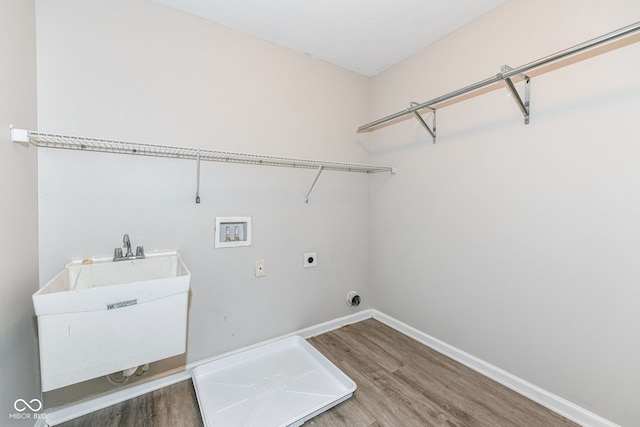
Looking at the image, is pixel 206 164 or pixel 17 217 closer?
pixel 17 217

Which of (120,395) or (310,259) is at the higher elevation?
(310,259)

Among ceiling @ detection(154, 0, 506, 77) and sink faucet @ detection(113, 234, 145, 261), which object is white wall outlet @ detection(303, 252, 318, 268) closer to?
sink faucet @ detection(113, 234, 145, 261)

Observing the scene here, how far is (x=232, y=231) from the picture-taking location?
181 cm

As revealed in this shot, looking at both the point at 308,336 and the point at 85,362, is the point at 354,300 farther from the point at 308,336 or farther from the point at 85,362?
the point at 85,362

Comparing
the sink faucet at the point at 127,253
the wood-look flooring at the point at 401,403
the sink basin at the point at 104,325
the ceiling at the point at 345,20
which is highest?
→ the ceiling at the point at 345,20

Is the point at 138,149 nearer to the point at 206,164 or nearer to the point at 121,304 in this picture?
the point at 206,164

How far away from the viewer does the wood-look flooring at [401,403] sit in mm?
1333

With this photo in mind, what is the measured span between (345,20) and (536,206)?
1.58 metres

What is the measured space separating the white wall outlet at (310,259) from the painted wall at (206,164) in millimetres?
43

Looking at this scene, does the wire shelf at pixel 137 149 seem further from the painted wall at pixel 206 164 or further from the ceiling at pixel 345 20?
the ceiling at pixel 345 20

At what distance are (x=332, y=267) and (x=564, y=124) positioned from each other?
1.72 metres

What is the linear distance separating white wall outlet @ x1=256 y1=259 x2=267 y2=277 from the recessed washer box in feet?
0.52

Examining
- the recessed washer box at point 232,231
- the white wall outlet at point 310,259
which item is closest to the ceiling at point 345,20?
the recessed washer box at point 232,231

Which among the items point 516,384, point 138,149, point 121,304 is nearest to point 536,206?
point 516,384
